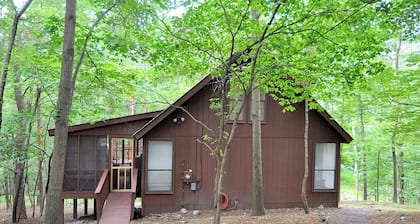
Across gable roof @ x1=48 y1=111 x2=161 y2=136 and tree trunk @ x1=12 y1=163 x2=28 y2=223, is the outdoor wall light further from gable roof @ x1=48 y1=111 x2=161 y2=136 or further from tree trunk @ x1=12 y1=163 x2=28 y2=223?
tree trunk @ x1=12 y1=163 x2=28 y2=223

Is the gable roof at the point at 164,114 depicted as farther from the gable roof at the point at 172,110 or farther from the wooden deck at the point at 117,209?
the wooden deck at the point at 117,209

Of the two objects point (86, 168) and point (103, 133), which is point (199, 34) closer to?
point (103, 133)

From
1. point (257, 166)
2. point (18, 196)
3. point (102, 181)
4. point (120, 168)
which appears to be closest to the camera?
point (257, 166)

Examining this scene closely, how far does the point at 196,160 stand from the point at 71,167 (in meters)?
4.03

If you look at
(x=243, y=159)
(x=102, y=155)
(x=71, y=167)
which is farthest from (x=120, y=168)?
(x=243, y=159)

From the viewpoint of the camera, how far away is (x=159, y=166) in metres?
10.2

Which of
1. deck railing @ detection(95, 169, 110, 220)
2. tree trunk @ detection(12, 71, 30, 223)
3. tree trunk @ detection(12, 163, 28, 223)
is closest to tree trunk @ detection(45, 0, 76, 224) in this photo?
deck railing @ detection(95, 169, 110, 220)

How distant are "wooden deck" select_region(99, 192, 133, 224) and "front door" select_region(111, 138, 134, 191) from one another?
0.44 meters

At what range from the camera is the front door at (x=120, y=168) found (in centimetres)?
1067

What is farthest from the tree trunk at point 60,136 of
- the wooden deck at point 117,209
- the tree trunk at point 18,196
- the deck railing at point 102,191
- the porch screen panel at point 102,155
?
the tree trunk at point 18,196

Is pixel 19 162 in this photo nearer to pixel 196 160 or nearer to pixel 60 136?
pixel 196 160

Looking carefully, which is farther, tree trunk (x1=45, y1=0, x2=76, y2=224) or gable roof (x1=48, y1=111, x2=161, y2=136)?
gable roof (x1=48, y1=111, x2=161, y2=136)

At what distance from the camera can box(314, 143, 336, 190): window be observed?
1080 cm

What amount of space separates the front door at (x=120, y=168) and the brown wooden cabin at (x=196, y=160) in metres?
0.03
